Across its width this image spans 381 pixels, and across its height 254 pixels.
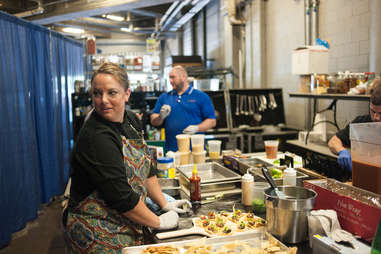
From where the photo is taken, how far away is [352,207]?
1408 millimetres

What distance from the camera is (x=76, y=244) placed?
1.72 meters

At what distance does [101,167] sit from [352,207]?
1187 millimetres

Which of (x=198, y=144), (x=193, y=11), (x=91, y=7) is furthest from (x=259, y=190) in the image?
(x=193, y=11)

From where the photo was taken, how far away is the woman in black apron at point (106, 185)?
63.7 inches

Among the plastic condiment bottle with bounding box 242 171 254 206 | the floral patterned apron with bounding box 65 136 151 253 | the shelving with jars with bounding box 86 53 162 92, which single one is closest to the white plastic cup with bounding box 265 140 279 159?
the plastic condiment bottle with bounding box 242 171 254 206

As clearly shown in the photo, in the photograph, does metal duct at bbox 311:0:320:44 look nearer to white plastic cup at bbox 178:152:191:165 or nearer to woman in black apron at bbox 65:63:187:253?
white plastic cup at bbox 178:152:191:165

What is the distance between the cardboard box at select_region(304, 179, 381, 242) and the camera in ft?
4.33

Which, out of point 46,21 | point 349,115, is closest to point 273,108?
point 349,115

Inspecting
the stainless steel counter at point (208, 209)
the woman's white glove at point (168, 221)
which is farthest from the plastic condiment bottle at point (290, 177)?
the woman's white glove at point (168, 221)

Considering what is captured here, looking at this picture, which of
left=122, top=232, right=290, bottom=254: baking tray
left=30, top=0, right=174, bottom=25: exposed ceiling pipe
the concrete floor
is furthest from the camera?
left=30, top=0, right=174, bottom=25: exposed ceiling pipe

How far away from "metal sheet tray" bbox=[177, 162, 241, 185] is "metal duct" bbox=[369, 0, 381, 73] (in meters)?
2.23

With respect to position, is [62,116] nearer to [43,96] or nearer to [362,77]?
[43,96]

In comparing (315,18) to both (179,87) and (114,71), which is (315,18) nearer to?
(179,87)

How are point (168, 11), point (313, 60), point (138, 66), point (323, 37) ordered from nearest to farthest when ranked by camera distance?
point (313, 60) → point (323, 37) → point (138, 66) → point (168, 11)
